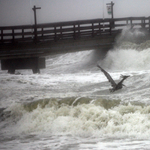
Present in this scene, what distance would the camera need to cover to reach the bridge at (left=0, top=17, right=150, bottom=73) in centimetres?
1002

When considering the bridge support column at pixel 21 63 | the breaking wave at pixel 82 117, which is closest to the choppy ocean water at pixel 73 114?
the breaking wave at pixel 82 117

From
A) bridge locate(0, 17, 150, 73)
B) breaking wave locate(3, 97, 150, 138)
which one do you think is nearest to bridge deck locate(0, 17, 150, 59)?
bridge locate(0, 17, 150, 73)

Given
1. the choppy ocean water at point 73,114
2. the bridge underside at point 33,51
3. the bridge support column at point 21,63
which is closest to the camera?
the choppy ocean water at point 73,114

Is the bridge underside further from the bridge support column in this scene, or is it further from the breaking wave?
the breaking wave

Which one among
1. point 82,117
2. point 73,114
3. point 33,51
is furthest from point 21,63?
point 82,117

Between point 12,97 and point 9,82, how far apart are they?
1544 millimetres

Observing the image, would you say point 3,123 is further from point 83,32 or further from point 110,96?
point 83,32

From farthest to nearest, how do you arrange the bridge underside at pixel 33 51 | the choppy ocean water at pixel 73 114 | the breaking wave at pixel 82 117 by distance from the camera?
the bridge underside at pixel 33 51, the breaking wave at pixel 82 117, the choppy ocean water at pixel 73 114

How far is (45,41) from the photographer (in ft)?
34.2

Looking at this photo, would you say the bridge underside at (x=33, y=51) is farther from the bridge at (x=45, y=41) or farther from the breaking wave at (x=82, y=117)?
the breaking wave at (x=82, y=117)

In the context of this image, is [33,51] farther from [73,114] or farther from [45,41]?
[73,114]

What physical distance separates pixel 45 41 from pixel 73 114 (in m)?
4.76

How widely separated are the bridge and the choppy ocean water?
74 cm

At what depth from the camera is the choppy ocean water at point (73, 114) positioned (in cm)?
477
